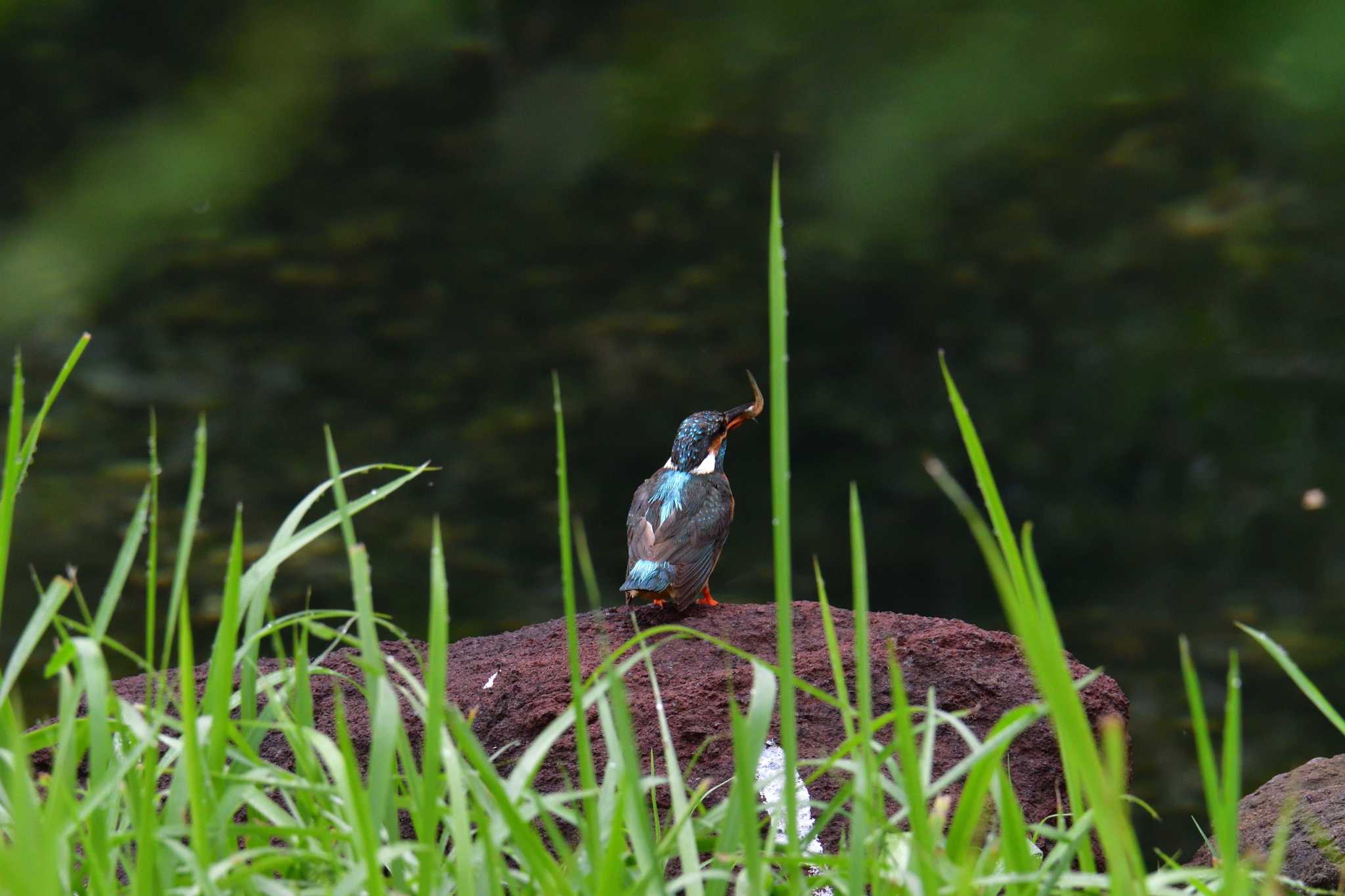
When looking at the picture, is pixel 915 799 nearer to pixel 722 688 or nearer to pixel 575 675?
pixel 575 675

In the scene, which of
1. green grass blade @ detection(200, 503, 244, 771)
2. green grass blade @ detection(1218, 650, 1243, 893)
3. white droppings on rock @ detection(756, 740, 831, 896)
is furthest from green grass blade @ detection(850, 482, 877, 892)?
white droppings on rock @ detection(756, 740, 831, 896)

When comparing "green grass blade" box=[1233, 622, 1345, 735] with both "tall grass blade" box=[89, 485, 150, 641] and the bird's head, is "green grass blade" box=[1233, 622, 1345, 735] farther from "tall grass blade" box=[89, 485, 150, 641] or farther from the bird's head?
the bird's head

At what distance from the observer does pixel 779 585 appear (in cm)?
105

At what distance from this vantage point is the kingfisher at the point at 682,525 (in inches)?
103

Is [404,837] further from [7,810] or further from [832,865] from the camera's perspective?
[832,865]

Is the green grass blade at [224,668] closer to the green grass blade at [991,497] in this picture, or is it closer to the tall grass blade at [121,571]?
the tall grass blade at [121,571]

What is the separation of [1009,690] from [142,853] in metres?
1.47

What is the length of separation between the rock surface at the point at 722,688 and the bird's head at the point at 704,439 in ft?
1.81

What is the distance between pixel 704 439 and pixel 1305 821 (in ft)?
4.63

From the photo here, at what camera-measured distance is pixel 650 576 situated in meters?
2.57

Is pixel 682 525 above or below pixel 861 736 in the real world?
below

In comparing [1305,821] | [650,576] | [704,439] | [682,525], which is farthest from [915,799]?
[704,439]

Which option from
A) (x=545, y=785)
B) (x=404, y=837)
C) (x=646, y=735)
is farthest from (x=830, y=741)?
(x=404, y=837)

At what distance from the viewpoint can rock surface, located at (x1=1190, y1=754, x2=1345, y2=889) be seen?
6.65ft
